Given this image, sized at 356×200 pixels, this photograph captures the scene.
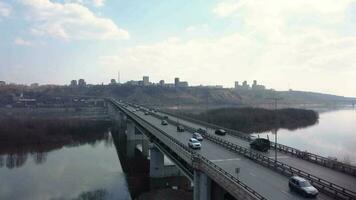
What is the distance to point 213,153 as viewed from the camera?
40.8m

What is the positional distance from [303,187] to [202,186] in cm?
1142

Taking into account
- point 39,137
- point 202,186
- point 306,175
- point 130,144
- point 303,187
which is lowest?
point 130,144

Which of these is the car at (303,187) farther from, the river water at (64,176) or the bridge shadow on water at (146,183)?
the river water at (64,176)

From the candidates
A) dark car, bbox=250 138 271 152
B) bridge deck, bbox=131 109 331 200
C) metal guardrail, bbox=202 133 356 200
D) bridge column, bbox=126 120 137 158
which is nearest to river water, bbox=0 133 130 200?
bridge column, bbox=126 120 137 158

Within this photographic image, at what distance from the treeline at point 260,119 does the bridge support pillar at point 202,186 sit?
313ft

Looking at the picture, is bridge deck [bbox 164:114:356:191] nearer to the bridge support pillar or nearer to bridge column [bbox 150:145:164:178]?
the bridge support pillar

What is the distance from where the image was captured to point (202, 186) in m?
33.6

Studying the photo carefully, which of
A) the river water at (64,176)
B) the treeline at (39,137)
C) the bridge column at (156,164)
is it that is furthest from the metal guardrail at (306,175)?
the treeline at (39,137)

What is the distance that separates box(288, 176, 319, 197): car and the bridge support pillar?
909cm

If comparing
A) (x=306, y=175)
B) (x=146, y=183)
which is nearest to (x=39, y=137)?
(x=146, y=183)

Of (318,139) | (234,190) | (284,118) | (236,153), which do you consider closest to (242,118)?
(284,118)

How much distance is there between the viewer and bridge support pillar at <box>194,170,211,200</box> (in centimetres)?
3262

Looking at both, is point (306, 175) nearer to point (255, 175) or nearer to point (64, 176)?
point (255, 175)

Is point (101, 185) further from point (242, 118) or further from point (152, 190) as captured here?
point (242, 118)
